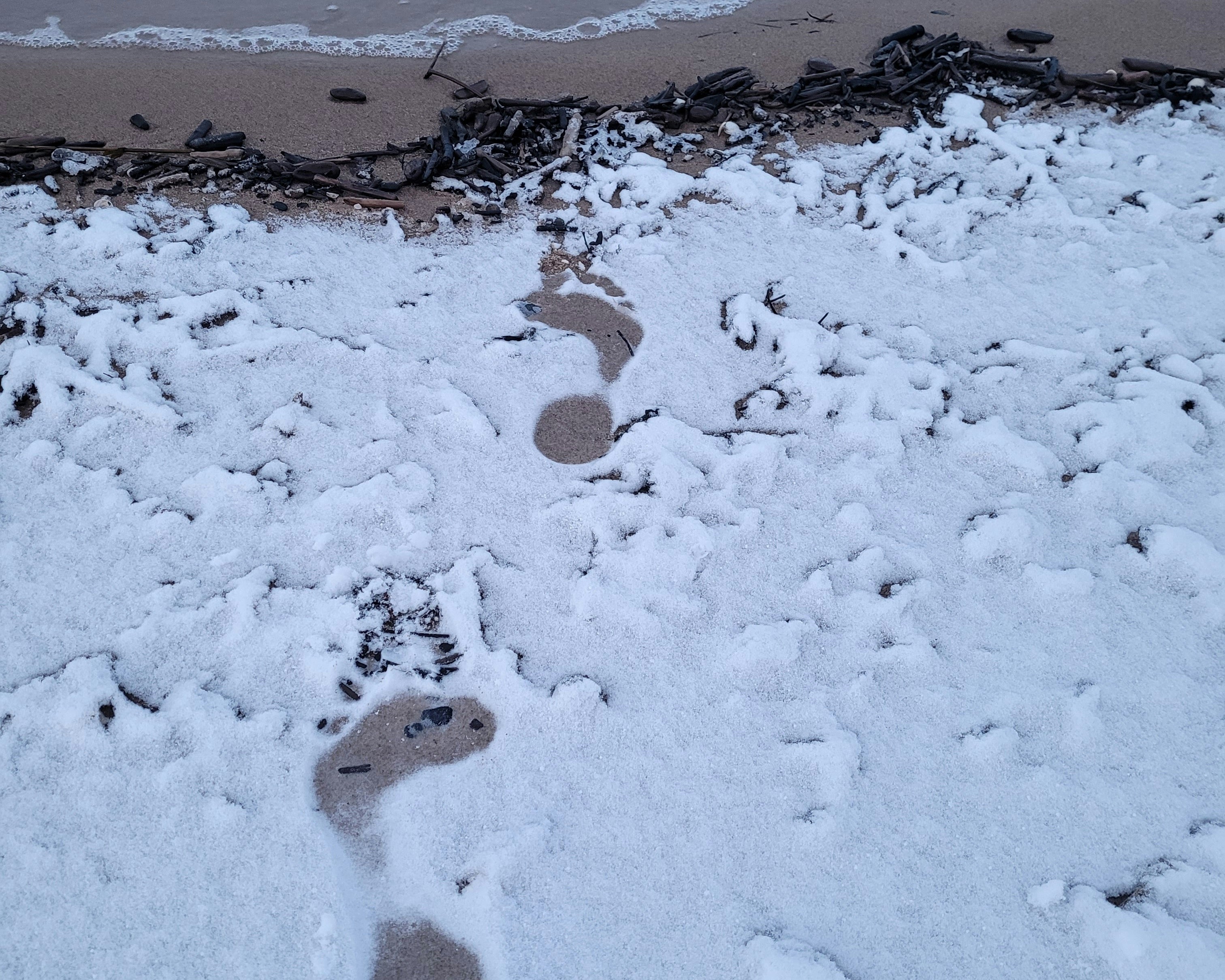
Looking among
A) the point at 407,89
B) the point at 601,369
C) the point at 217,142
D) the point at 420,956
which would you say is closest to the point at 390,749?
the point at 420,956

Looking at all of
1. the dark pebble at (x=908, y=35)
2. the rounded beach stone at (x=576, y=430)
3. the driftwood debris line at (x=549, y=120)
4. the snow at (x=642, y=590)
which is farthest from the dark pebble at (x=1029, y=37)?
the rounded beach stone at (x=576, y=430)

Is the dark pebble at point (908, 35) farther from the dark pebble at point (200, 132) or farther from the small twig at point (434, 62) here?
the dark pebble at point (200, 132)

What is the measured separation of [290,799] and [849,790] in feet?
3.92

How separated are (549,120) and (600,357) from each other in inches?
65.8

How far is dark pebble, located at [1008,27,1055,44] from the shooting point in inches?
178

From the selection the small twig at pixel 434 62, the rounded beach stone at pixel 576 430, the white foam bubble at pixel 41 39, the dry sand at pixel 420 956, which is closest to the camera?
the dry sand at pixel 420 956

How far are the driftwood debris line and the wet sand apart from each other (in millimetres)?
145

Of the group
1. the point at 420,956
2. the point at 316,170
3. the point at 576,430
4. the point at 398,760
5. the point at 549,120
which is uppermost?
the point at 549,120

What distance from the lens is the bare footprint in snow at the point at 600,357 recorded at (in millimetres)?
2494

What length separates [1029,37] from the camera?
4508 millimetres

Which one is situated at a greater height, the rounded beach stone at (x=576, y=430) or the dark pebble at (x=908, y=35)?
the dark pebble at (x=908, y=35)

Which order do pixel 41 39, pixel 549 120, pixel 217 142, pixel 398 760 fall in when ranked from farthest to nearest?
pixel 41 39, pixel 549 120, pixel 217 142, pixel 398 760

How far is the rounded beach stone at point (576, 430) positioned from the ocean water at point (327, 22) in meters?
3.02

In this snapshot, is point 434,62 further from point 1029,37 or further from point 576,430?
point 1029,37
